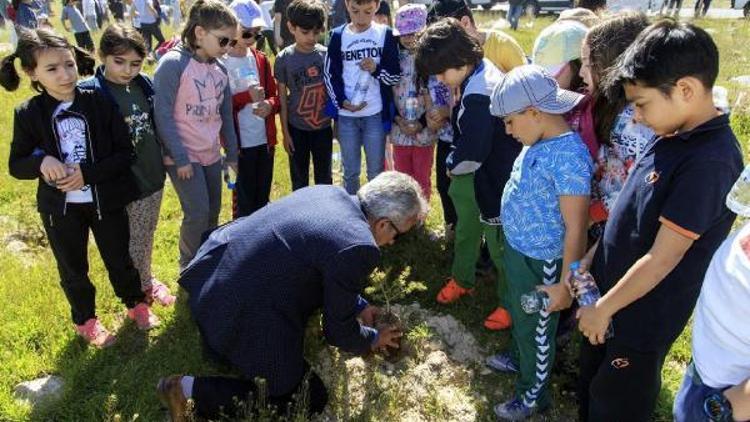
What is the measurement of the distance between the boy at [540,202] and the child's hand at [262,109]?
224cm

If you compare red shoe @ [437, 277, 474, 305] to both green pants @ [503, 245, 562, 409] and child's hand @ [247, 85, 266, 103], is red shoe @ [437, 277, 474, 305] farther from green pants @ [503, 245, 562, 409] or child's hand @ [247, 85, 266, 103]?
child's hand @ [247, 85, 266, 103]

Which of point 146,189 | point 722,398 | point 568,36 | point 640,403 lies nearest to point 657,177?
point 722,398

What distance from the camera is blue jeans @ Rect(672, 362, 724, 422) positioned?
5.27 ft

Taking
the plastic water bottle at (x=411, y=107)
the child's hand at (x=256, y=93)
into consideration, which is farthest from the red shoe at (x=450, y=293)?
the child's hand at (x=256, y=93)

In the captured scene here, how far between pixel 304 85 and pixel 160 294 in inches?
74.8

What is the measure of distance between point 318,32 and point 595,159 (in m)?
2.45

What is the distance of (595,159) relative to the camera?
271cm

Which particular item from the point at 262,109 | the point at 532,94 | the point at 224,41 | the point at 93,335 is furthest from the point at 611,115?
the point at 93,335

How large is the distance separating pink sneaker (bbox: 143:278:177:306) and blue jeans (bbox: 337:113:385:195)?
162 cm

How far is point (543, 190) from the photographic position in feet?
8.09

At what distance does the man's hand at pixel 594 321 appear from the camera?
2.10 metres

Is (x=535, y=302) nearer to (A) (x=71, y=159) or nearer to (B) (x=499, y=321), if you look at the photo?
(B) (x=499, y=321)

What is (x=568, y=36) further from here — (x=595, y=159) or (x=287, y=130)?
(x=287, y=130)

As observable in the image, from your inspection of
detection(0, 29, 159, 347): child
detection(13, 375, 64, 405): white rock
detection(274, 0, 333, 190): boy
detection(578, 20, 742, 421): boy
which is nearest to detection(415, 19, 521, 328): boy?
detection(578, 20, 742, 421): boy
